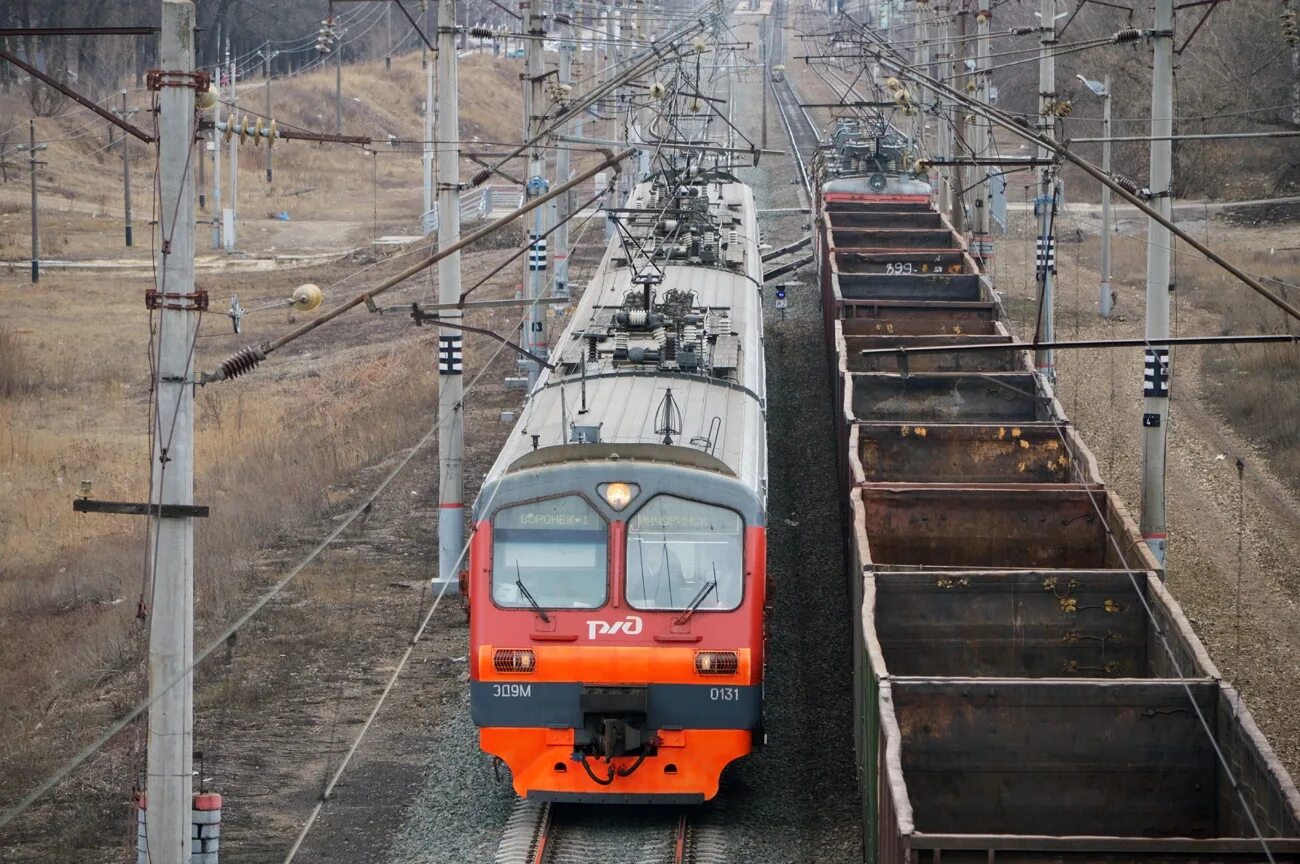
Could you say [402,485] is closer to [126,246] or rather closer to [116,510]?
[116,510]

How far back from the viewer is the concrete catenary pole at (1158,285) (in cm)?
1537

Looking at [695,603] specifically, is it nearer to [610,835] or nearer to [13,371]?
[610,835]

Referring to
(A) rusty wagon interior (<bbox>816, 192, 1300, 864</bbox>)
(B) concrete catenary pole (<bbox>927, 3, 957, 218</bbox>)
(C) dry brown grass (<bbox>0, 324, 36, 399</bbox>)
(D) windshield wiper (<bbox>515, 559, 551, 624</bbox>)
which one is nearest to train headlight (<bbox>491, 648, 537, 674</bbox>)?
(D) windshield wiper (<bbox>515, 559, 551, 624</bbox>)

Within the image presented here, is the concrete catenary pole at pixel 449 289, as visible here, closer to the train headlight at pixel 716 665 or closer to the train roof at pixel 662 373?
the train roof at pixel 662 373

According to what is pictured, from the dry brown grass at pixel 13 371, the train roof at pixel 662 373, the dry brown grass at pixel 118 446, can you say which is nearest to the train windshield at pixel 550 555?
the train roof at pixel 662 373

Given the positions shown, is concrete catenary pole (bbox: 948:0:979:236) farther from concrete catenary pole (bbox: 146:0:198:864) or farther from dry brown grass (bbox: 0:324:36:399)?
concrete catenary pole (bbox: 146:0:198:864)

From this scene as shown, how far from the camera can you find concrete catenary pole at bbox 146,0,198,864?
30.1 feet

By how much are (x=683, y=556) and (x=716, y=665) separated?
2.60ft

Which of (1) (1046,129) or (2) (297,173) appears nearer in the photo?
(1) (1046,129)

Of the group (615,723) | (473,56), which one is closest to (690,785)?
(615,723)

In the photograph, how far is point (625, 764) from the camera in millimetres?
11539

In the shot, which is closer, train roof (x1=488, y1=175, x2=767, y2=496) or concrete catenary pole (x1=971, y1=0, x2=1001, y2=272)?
train roof (x1=488, y1=175, x2=767, y2=496)

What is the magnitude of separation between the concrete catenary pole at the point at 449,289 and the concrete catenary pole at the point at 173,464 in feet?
24.4

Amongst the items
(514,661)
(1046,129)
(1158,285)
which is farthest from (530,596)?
(1046,129)
